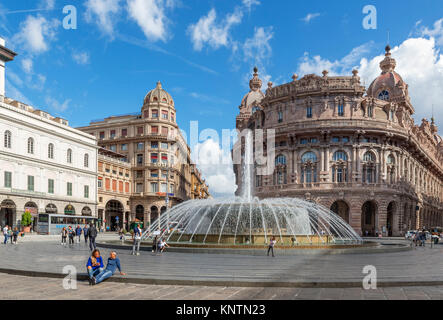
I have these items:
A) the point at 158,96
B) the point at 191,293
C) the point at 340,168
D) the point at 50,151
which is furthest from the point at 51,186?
the point at 191,293

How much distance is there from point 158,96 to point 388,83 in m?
44.5

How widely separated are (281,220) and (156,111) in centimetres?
5558

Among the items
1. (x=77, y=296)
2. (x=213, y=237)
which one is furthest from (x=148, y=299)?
(x=213, y=237)

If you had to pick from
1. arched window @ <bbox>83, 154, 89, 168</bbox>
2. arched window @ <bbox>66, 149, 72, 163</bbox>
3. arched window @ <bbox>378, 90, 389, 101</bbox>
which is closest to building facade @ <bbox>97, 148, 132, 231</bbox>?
arched window @ <bbox>83, 154, 89, 168</bbox>

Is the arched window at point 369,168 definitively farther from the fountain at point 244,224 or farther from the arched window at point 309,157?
the fountain at point 244,224

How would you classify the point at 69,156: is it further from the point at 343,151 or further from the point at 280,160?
the point at 343,151

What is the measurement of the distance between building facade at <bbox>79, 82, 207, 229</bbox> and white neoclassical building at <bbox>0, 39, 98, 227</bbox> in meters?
12.8

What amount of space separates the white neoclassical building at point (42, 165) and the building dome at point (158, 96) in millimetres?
16696

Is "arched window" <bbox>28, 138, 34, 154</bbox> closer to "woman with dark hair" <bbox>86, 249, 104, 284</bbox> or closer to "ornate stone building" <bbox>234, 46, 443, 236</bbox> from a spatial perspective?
"ornate stone building" <bbox>234, 46, 443, 236</bbox>

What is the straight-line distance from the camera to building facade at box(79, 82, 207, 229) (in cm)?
7375

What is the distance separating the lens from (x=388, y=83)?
245 ft
